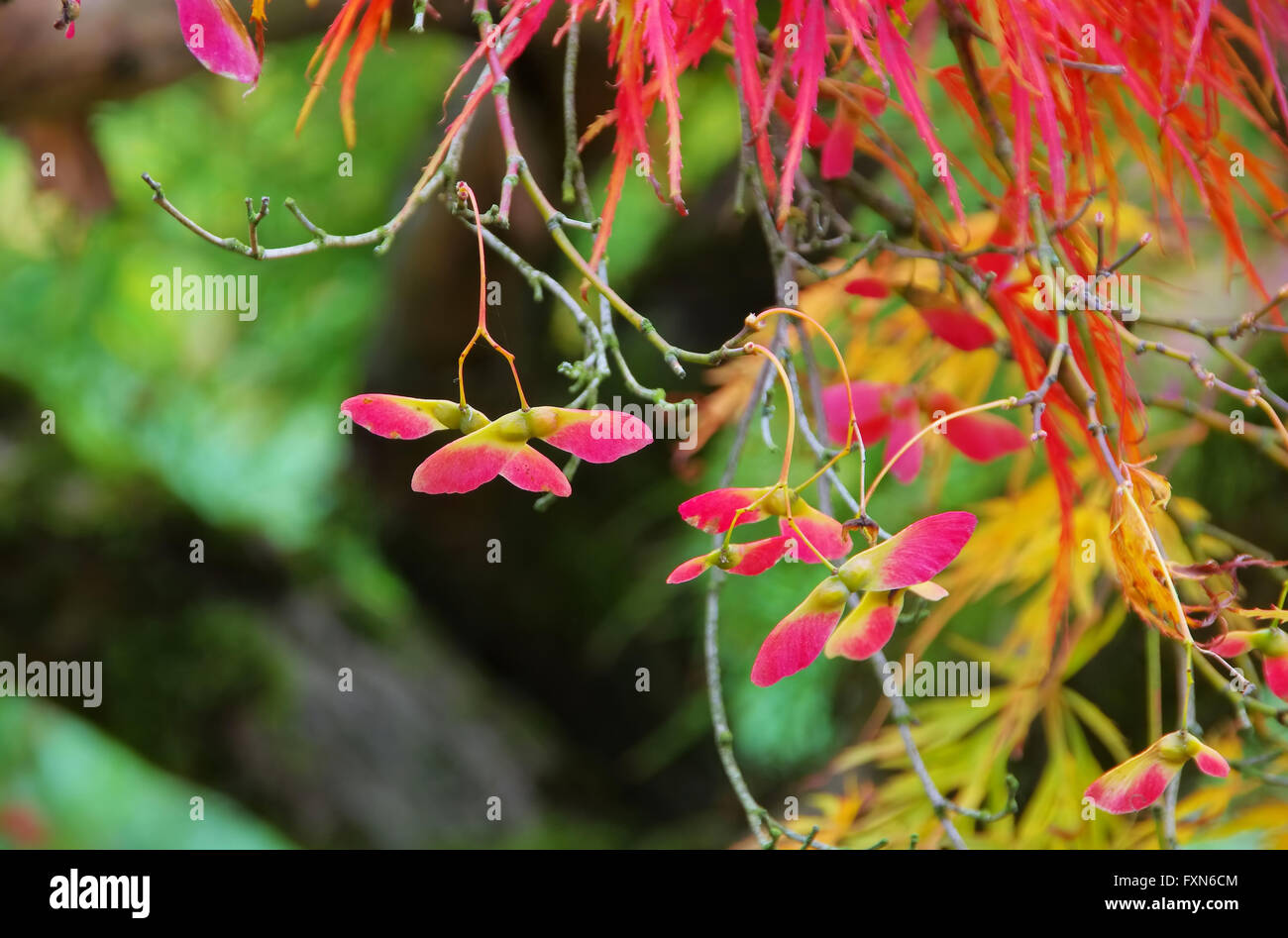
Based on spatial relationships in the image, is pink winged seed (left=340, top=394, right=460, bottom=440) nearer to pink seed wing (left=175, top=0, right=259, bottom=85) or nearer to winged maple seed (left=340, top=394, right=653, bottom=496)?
winged maple seed (left=340, top=394, right=653, bottom=496)

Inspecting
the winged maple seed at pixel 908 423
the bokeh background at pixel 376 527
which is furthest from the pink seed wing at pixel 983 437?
the bokeh background at pixel 376 527

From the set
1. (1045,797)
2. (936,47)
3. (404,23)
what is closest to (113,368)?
(404,23)

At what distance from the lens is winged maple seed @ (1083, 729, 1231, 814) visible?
9.9 inches

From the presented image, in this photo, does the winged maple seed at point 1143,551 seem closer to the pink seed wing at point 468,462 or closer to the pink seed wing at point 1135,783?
the pink seed wing at point 1135,783

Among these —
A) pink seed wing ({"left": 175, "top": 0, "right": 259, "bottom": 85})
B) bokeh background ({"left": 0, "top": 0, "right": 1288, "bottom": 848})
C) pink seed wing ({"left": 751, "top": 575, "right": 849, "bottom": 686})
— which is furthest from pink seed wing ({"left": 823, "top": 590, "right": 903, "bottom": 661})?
bokeh background ({"left": 0, "top": 0, "right": 1288, "bottom": 848})

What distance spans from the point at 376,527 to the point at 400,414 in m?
0.80

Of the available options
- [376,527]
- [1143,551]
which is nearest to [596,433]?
[1143,551]

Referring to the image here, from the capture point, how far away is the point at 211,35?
11.1 inches

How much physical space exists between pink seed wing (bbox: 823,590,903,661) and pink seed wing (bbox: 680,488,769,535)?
0.12ft

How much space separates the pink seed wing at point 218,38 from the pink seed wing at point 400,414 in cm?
11

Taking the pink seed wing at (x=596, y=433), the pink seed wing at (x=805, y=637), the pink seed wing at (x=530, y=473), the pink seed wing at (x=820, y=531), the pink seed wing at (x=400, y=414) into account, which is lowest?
the pink seed wing at (x=805, y=637)

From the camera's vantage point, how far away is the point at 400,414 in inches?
9.9

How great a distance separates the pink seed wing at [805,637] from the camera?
0.25 m
